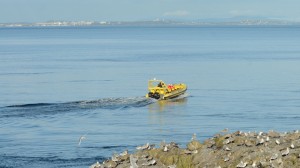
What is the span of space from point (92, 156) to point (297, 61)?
86952 millimetres

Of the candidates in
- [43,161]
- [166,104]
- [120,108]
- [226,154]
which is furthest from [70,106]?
[226,154]

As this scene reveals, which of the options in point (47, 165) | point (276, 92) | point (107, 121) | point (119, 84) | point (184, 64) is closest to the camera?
point (47, 165)

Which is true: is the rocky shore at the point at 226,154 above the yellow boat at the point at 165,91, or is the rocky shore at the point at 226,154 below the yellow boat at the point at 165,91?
above

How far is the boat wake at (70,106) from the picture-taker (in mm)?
58156

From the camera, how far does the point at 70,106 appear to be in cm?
6172

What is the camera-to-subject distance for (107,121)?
53344 mm

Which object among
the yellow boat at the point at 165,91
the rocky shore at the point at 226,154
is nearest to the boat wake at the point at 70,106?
the yellow boat at the point at 165,91

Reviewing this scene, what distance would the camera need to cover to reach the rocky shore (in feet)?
51.9

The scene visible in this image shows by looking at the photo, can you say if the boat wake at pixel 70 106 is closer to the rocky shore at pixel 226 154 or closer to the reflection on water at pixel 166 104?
the reflection on water at pixel 166 104

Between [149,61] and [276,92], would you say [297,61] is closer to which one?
[149,61]

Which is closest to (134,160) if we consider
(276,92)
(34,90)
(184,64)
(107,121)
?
(107,121)

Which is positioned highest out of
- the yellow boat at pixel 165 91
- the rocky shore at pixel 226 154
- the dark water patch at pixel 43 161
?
the rocky shore at pixel 226 154

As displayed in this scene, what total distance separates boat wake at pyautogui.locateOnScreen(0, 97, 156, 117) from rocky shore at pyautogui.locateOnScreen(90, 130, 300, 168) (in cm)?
4056

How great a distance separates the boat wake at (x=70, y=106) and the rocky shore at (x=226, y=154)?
4056 cm
